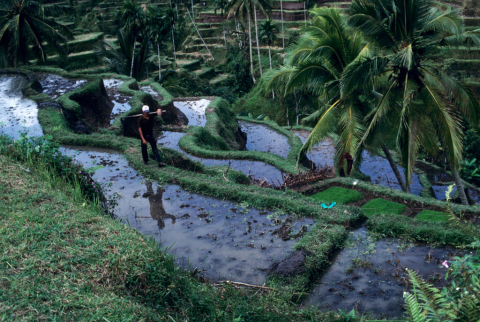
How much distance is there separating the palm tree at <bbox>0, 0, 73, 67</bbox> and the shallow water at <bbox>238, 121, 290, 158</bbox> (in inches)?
435

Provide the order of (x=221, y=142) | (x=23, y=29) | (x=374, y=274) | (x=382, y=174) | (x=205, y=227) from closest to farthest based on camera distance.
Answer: (x=374, y=274) → (x=205, y=227) → (x=221, y=142) → (x=382, y=174) → (x=23, y=29)

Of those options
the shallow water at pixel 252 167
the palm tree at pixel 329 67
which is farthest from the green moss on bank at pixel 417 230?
the shallow water at pixel 252 167

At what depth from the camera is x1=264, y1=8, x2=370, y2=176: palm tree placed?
32.2 feet

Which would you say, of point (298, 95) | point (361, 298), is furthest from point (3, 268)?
point (298, 95)

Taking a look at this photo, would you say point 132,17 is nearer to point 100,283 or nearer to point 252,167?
point 252,167

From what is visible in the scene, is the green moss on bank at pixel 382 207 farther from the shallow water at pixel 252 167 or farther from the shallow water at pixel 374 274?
the shallow water at pixel 252 167

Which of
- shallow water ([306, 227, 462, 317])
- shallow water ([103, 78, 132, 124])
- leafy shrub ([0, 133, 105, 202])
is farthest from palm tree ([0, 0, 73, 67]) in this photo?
shallow water ([306, 227, 462, 317])

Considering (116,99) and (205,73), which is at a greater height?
(116,99)

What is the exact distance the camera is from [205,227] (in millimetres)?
7043

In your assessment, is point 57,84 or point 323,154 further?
point 57,84

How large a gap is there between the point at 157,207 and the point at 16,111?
9.29 metres

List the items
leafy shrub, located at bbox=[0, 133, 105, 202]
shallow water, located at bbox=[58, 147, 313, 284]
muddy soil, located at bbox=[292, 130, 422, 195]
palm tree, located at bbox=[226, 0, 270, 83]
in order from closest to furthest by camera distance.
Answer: shallow water, located at bbox=[58, 147, 313, 284], leafy shrub, located at bbox=[0, 133, 105, 202], muddy soil, located at bbox=[292, 130, 422, 195], palm tree, located at bbox=[226, 0, 270, 83]

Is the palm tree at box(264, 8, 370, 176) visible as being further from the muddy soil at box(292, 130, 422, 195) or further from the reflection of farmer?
the muddy soil at box(292, 130, 422, 195)

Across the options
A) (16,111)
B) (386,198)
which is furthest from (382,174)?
(16,111)
